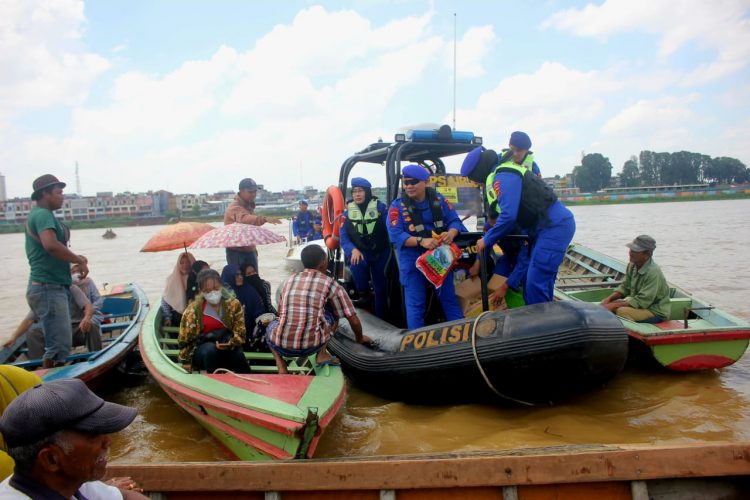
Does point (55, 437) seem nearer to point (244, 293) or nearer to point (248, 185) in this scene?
point (244, 293)

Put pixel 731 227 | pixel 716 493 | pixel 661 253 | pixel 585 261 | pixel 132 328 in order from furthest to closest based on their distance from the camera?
1. pixel 731 227
2. pixel 661 253
3. pixel 585 261
4. pixel 132 328
5. pixel 716 493

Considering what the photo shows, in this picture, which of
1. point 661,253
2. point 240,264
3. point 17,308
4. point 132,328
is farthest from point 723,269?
point 17,308

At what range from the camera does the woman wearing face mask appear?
4.16 meters

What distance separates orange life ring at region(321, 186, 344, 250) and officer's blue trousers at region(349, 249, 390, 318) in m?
0.43

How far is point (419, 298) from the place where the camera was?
15.0 feet

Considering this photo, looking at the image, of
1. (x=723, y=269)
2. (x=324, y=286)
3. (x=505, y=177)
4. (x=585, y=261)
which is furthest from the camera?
(x=723, y=269)

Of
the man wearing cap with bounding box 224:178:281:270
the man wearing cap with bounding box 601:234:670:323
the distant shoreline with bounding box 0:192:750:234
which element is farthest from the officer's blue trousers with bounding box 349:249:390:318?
the distant shoreline with bounding box 0:192:750:234

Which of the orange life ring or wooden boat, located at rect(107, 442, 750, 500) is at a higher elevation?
the orange life ring

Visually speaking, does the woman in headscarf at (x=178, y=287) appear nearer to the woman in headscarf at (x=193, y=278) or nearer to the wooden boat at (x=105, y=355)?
the woman in headscarf at (x=193, y=278)

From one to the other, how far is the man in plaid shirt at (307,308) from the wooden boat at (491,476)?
151cm

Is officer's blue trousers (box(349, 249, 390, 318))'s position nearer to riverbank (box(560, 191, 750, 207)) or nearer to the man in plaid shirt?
the man in plaid shirt

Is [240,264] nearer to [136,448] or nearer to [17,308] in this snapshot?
[136,448]

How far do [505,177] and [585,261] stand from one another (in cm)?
615

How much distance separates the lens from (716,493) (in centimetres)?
208
